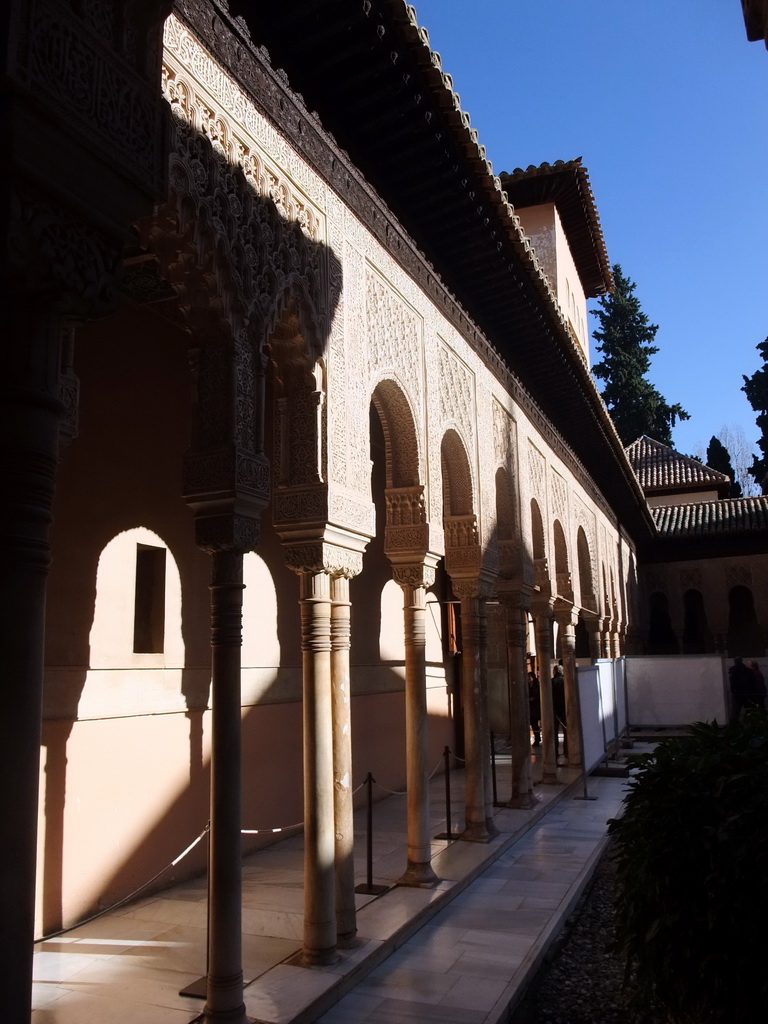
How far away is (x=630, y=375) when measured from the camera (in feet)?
139

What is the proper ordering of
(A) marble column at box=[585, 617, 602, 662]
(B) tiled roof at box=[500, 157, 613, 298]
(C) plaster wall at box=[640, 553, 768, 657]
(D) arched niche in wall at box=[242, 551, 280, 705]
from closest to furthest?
(D) arched niche in wall at box=[242, 551, 280, 705], (B) tiled roof at box=[500, 157, 613, 298], (A) marble column at box=[585, 617, 602, 662], (C) plaster wall at box=[640, 553, 768, 657]

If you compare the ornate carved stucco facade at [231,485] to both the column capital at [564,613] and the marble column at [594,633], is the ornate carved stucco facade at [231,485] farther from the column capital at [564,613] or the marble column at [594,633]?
the marble column at [594,633]

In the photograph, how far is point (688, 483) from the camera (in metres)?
35.1

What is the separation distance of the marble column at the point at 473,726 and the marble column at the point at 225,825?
15.3 ft

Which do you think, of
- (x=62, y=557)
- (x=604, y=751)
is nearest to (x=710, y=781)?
(x=62, y=557)

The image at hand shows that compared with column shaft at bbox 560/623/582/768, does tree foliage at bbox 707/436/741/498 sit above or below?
above

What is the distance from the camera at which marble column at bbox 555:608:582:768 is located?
12.1 meters

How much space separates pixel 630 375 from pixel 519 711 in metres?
34.4

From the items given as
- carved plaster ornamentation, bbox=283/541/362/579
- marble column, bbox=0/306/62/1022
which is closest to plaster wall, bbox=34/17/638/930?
carved plaster ornamentation, bbox=283/541/362/579

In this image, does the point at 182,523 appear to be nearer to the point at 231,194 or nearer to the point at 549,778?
the point at 231,194

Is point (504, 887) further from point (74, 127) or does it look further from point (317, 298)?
point (74, 127)

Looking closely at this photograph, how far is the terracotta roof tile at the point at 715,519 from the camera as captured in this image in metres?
26.3

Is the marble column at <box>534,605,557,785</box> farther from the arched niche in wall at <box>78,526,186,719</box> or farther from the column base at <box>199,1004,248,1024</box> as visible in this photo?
the column base at <box>199,1004,248,1024</box>

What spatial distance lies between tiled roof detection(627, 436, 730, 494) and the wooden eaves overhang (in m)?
25.2
